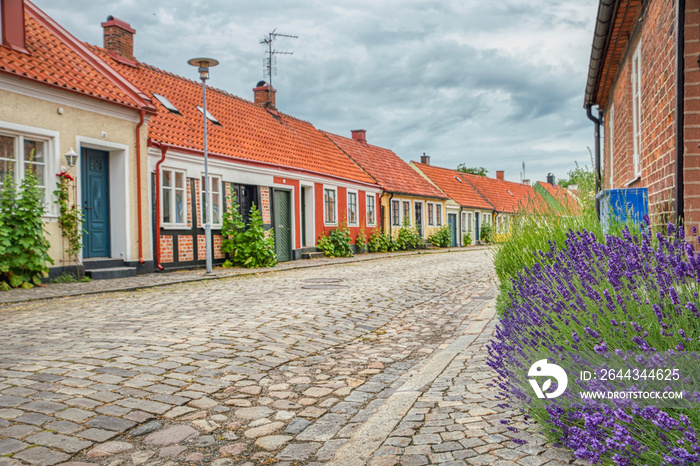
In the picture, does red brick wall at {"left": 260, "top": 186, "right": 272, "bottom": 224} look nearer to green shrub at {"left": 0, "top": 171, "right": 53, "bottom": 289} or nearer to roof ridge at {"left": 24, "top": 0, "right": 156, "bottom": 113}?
roof ridge at {"left": 24, "top": 0, "right": 156, "bottom": 113}

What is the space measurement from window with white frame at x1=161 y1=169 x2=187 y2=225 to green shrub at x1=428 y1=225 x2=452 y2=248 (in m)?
20.3

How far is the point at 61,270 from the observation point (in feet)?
38.4

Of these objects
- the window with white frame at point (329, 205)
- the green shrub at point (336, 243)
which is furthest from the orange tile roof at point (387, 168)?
the green shrub at point (336, 243)

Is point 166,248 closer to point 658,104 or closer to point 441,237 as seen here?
point 658,104

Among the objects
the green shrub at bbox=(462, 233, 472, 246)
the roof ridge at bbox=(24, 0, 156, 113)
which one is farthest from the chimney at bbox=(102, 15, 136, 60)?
the green shrub at bbox=(462, 233, 472, 246)

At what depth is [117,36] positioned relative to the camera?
17297 mm

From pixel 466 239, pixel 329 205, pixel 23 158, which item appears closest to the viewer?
pixel 23 158

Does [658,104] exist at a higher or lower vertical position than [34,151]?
lower

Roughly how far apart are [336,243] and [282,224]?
3.41m

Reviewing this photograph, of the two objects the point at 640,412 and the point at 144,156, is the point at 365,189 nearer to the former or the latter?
the point at 144,156

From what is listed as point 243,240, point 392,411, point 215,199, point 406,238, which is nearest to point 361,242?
point 406,238

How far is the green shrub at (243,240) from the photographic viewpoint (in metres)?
16.5

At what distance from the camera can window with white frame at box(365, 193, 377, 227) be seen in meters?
26.8

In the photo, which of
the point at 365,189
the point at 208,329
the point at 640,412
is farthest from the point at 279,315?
the point at 365,189
